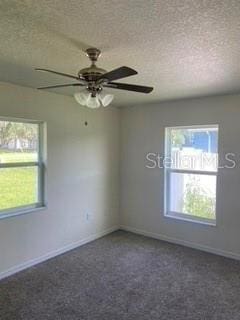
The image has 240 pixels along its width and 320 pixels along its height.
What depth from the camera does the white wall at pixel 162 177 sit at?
148 inches

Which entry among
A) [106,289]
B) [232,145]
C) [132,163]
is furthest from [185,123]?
[106,289]

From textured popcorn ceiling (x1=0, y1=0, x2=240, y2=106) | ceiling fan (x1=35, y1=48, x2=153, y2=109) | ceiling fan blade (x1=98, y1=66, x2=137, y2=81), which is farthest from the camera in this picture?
ceiling fan (x1=35, y1=48, x2=153, y2=109)

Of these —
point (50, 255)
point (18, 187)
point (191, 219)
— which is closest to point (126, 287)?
point (50, 255)

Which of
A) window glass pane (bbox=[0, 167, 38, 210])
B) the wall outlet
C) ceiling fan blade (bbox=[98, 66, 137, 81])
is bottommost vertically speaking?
the wall outlet

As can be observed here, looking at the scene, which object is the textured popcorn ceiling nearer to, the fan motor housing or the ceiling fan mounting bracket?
the ceiling fan mounting bracket

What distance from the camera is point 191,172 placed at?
4.25 m

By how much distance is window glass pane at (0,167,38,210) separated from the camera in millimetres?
3303

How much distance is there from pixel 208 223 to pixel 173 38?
3.00 meters

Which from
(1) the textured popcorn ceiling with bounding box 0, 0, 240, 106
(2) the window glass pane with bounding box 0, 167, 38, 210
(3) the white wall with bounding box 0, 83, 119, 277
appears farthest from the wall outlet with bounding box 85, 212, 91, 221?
(1) the textured popcorn ceiling with bounding box 0, 0, 240, 106

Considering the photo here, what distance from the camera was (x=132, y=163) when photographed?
191 inches

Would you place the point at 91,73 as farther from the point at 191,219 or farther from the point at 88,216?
the point at 191,219

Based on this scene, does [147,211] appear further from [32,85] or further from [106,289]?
[32,85]

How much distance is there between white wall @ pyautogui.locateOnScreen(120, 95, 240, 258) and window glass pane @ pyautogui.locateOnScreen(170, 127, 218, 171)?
6.3 inches

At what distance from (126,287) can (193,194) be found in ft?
6.35
